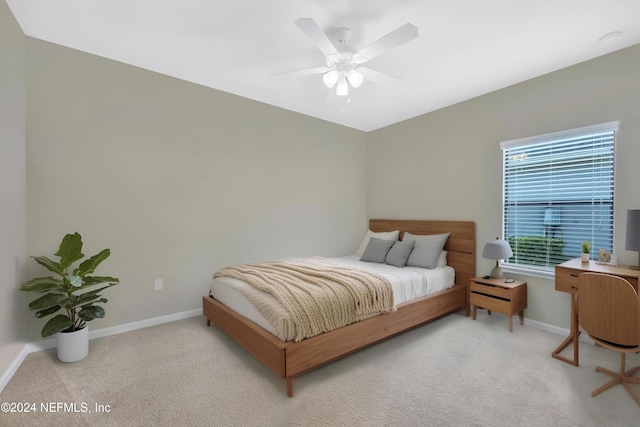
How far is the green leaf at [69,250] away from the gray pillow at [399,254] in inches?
126

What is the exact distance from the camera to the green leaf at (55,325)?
2207mm

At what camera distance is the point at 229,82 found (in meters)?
3.36

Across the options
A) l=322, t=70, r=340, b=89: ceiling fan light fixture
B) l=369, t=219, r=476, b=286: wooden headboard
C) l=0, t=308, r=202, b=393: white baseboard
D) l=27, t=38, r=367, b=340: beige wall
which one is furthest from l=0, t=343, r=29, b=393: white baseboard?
l=369, t=219, r=476, b=286: wooden headboard

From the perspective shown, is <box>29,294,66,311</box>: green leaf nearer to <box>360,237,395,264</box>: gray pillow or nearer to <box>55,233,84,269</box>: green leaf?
<box>55,233,84,269</box>: green leaf

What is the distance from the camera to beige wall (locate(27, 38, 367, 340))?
104 inches

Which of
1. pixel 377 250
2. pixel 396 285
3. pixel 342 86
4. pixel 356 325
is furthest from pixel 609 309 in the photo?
pixel 342 86

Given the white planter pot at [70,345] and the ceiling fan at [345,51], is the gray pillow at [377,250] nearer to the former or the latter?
the ceiling fan at [345,51]

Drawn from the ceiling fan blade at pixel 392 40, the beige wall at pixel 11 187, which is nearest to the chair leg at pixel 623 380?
the ceiling fan blade at pixel 392 40

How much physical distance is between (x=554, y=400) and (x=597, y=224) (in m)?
1.81

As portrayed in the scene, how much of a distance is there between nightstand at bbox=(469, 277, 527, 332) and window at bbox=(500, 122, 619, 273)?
36 centimetres

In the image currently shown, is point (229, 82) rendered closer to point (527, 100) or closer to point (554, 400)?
point (527, 100)

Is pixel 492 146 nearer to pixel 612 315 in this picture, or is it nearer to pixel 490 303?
pixel 490 303

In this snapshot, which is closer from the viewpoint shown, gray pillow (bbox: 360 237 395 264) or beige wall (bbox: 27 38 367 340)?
beige wall (bbox: 27 38 367 340)

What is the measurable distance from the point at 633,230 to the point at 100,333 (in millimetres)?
4552
